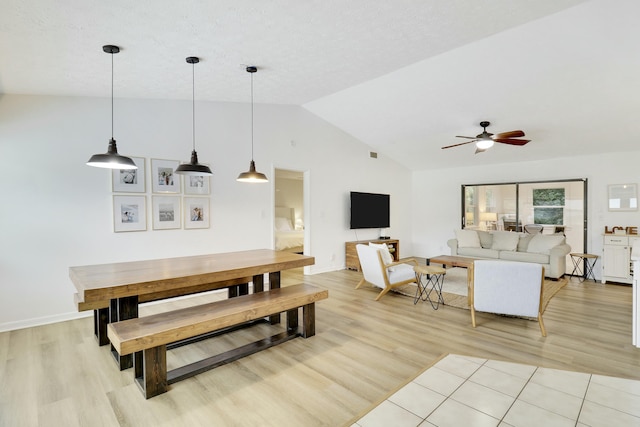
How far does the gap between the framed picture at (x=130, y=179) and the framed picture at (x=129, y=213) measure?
105 mm

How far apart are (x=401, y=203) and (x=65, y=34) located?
738cm

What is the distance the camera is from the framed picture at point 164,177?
4348 millimetres

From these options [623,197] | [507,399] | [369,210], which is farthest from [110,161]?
[623,197]

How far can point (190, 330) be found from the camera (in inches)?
93.1

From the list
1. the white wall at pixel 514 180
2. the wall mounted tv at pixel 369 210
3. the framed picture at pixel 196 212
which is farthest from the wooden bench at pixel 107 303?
the white wall at pixel 514 180

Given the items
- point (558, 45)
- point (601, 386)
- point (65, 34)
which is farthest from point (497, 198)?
point (65, 34)

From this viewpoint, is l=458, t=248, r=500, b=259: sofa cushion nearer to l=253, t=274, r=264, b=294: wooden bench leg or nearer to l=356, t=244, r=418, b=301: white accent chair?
l=356, t=244, r=418, b=301: white accent chair

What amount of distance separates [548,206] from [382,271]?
4586 mm

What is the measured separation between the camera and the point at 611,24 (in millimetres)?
3014

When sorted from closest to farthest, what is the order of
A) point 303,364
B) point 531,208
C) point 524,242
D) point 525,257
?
point 303,364, point 525,257, point 524,242, point 531,208

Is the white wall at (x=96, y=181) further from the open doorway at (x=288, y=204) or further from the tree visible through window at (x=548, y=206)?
the tree visible through window at (x=548, y=206)

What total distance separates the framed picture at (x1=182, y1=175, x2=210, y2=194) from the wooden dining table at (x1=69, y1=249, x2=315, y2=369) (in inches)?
59.9

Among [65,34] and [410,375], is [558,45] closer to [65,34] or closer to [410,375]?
[410,375]

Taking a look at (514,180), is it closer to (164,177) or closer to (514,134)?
(514,134)
